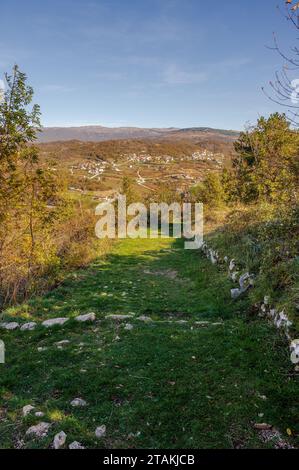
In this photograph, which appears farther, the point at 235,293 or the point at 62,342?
the point at 235,293

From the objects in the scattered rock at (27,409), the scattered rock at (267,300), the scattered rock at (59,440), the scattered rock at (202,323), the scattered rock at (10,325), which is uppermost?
the scattered rock at (267,300)

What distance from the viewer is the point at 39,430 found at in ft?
13.7

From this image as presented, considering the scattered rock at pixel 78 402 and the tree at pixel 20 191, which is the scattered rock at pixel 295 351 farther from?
the tree at pixel 20 191

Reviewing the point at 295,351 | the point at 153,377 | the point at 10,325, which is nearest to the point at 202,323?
the point at 153,377

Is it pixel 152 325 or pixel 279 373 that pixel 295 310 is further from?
pixel 152 325

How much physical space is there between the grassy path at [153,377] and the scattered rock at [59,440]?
0.10 m

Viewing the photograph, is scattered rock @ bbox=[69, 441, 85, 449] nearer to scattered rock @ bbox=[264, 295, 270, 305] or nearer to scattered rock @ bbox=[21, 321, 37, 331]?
scattered rock @ bbox=[21, 321, 37, 331]

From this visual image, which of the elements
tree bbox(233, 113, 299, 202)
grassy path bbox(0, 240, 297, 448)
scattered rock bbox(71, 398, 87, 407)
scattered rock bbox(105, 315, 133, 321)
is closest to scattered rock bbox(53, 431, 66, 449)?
grassy path bbox(0, 240, 297, 448)

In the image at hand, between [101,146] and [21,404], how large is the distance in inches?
5468

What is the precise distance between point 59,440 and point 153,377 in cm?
181

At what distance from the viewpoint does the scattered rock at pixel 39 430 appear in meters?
4.11

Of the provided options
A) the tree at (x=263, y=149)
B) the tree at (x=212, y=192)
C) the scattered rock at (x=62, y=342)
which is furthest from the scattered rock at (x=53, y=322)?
the tree at (x=212, y=192)

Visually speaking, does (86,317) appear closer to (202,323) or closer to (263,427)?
(202,323)

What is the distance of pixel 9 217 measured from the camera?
30.6 feet
